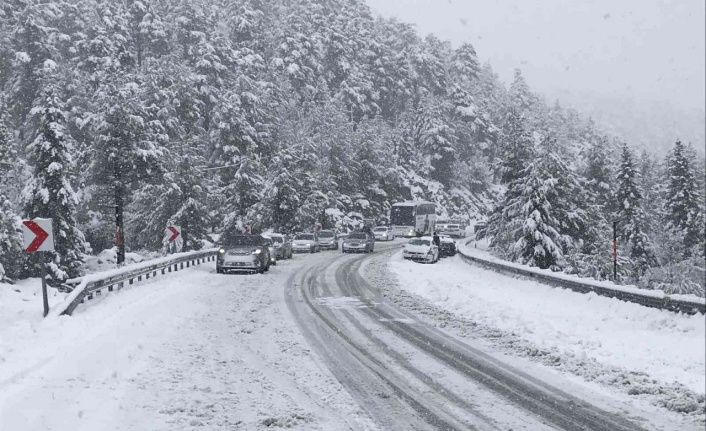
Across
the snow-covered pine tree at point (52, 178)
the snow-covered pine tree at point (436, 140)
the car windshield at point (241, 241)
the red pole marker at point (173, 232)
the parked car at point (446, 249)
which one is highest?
the snow-covered pine tree at point (436, 140)

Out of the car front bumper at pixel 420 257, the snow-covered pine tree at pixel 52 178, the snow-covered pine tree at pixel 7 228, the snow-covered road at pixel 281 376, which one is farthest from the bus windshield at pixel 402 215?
the snow-covered road at pixel 281 376

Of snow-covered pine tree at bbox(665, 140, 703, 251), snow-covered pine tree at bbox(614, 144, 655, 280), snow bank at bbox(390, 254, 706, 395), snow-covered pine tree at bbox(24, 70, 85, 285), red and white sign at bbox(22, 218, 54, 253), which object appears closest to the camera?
snow bank at bbox(390, 254, 706, 395)

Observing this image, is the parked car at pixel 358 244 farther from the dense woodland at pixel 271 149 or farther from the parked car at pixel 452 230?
the parked car at pixel 452 230

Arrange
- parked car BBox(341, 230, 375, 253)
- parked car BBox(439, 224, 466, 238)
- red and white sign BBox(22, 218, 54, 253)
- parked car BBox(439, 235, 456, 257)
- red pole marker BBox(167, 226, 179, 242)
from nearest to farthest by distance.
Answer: red and white sign BBox(22, 218, 54, 253) < red pole marker BBox(167, 226, 179, 242) < parked car BBox(439, 235, 456, 257) < parked car BBox(341, 230, 375, 253) < parked car BBox(439, 224, 466, 238)

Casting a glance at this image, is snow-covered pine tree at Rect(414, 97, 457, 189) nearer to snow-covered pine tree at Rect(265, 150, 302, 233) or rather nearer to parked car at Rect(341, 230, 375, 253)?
snow-covered pine tree at Rect(265, 150, 302, 233)

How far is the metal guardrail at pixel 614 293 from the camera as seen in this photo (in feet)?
37.1

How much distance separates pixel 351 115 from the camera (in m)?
88.6

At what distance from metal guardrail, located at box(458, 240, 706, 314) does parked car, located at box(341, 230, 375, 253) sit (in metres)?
17.3

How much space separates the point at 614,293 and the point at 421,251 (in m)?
20.7

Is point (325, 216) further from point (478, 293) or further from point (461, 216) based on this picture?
point (478, 293)

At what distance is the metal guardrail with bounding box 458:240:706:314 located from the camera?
11.3 meters

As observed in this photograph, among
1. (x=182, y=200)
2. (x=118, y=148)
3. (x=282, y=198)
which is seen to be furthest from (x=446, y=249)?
(x=118, y=148)

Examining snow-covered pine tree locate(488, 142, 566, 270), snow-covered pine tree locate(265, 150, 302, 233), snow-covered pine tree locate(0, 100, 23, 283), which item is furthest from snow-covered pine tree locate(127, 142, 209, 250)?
snow-covered pine tree locate(488, 142, 566, 270)

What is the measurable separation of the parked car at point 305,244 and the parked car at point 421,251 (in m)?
9.81
